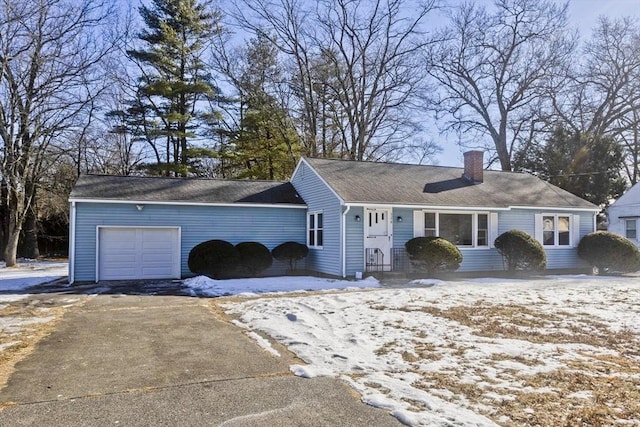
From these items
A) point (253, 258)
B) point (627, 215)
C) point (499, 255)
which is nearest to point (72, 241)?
point (253, 258)

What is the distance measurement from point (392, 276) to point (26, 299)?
985 centimetres

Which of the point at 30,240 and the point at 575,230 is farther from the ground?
the point at 575,230

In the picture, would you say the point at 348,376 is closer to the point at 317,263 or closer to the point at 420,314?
the point at 420,314

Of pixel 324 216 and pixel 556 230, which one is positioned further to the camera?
pixel 556 230

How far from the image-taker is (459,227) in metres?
16.3

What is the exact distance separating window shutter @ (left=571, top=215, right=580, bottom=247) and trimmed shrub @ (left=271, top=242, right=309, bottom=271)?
33.3 ft

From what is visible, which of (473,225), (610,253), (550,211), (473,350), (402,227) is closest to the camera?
(473,350)

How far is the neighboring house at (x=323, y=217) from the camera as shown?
14.6 m

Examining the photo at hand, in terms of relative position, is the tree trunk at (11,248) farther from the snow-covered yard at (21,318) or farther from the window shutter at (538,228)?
the window shutter at (538,228)

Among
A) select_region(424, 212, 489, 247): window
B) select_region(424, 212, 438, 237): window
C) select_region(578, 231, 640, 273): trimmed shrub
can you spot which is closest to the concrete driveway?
select_region(424, 212, 438, 237): window

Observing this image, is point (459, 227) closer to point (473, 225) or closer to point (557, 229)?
point (473, 225)

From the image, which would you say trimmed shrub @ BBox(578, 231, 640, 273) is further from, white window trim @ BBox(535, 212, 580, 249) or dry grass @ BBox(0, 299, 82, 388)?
dry grass @ BBox(0, 299, 82, 388)

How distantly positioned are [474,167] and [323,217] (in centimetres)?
704

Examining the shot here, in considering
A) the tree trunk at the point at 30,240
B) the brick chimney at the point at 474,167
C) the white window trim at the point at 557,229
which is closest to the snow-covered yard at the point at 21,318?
the tree trunk at the point at 30,240
